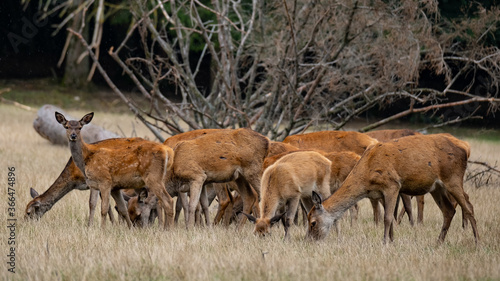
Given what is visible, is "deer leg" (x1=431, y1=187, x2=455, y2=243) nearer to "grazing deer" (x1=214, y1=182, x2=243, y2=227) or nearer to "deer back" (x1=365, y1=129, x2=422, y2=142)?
"deer back" (x1=365, y1=129, x2=422, y2=142)

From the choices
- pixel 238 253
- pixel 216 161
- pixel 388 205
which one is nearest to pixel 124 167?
pixel 216 161

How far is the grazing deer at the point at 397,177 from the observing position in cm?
716

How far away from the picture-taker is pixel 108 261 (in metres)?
5.62

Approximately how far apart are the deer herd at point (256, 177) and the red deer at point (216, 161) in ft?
0.04

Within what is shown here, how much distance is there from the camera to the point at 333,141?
396 inches

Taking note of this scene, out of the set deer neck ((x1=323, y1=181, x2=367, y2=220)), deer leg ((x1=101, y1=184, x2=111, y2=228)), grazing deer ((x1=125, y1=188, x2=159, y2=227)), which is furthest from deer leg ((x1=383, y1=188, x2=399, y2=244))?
deer leg ((x1=101, y1=184, x2=111, y2=228))

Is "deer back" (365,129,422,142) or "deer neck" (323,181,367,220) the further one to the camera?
"deer back" (365,129,422,142)

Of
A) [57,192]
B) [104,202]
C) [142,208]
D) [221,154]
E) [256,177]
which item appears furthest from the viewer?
[57,192]

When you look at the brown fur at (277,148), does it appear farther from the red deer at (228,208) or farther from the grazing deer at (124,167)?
the grazing deer at (124,167)

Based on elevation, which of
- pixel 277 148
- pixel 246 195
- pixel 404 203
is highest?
pixel 277 148

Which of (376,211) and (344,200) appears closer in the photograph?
(344,200)

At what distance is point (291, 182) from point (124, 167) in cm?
207

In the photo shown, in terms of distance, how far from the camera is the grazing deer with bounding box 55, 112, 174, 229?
26.4 feet

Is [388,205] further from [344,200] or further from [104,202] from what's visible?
[104,202]
